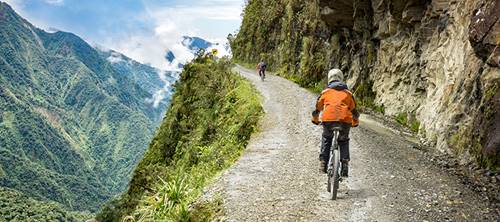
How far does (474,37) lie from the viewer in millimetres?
13609

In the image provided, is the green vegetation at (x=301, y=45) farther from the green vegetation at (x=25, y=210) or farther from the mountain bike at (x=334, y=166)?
the green vegetation at (x=25, y=210)

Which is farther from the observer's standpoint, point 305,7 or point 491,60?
point 305,7

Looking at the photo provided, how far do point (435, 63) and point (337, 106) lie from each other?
1144 cm

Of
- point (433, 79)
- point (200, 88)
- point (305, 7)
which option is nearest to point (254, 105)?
point (433, 79)

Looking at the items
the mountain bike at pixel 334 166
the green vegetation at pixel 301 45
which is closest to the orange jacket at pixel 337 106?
the mountain bike at pixel 334 166

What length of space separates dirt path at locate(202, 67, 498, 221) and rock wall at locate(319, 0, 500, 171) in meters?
1.25

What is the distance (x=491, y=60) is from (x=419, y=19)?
10.3 m

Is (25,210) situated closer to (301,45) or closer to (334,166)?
(301,45)

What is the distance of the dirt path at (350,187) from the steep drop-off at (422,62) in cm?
142

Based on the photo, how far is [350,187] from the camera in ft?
34.1

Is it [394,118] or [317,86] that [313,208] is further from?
[317,86]

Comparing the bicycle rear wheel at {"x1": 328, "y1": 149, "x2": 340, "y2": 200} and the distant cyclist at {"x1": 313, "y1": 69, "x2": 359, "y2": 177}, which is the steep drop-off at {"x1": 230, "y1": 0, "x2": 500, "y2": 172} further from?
the bicycle rear wheel at {"x1": 328, "y1": 149, "x2": 340, "y2": 200}

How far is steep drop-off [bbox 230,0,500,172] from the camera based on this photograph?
12905mm

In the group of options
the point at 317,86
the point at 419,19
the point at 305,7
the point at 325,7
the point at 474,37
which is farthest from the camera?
the point at 305,7
